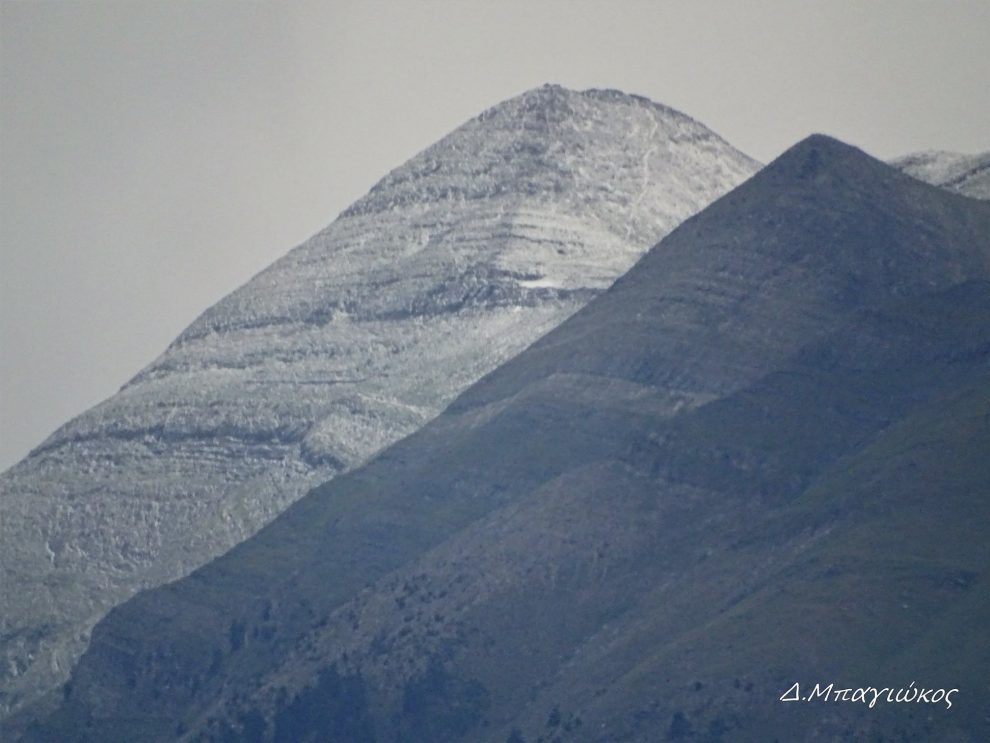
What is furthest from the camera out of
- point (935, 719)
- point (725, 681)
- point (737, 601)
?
point (737, 601)

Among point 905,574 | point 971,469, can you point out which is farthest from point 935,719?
point 971,469

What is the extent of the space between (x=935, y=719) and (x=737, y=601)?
94.0 feet

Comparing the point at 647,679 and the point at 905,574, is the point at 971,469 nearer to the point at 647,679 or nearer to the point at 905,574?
the point at 905,574

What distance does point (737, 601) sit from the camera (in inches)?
7712

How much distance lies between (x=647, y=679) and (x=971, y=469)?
26750mm

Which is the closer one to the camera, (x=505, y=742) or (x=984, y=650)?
(x=984, y=650)

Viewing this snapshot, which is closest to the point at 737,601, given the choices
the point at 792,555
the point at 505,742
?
the point at 792,555

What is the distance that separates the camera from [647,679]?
188m

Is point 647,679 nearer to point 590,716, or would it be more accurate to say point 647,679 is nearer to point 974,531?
point 590,716

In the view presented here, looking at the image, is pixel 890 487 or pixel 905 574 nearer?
pixel 905 574

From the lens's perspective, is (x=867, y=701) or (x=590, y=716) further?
(x=590, y=716)

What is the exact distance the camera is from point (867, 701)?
570 feet

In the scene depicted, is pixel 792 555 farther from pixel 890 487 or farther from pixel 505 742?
pixel 505 742

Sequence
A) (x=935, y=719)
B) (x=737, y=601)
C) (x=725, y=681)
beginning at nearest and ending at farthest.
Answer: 1. (x=935, y=719)
2. (x=725, y=681)
3. (x=737, y=601)
